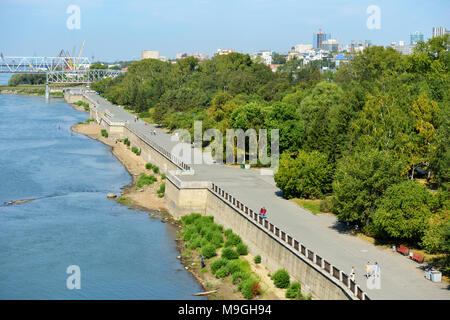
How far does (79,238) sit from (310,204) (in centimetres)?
1361

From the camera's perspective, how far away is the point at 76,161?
6156 centimetres

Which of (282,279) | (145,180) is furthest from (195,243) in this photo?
(145,180)

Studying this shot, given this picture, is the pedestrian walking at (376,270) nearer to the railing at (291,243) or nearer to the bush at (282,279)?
the railing at (291,243)

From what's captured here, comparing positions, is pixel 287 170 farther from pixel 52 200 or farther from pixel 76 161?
pixel 76 161

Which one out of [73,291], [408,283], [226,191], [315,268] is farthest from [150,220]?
[408,283]

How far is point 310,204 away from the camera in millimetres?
35656

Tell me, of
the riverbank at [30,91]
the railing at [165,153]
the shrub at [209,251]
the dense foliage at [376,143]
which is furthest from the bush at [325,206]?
the riverbank at [30,91]

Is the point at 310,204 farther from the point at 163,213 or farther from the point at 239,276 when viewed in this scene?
the point at 163,213

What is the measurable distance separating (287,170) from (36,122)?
6815 cm

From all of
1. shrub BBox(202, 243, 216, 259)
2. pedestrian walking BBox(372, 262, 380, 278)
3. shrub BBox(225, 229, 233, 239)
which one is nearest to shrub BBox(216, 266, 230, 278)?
shrub BBox(202, 243, 216, 259)

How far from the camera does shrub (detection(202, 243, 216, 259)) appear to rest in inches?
1243

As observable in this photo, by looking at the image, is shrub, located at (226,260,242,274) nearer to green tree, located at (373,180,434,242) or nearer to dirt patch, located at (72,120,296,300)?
dirt patch, located at (72,120,296,300)

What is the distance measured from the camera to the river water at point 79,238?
28.3m

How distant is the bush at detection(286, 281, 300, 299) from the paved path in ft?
5.69
